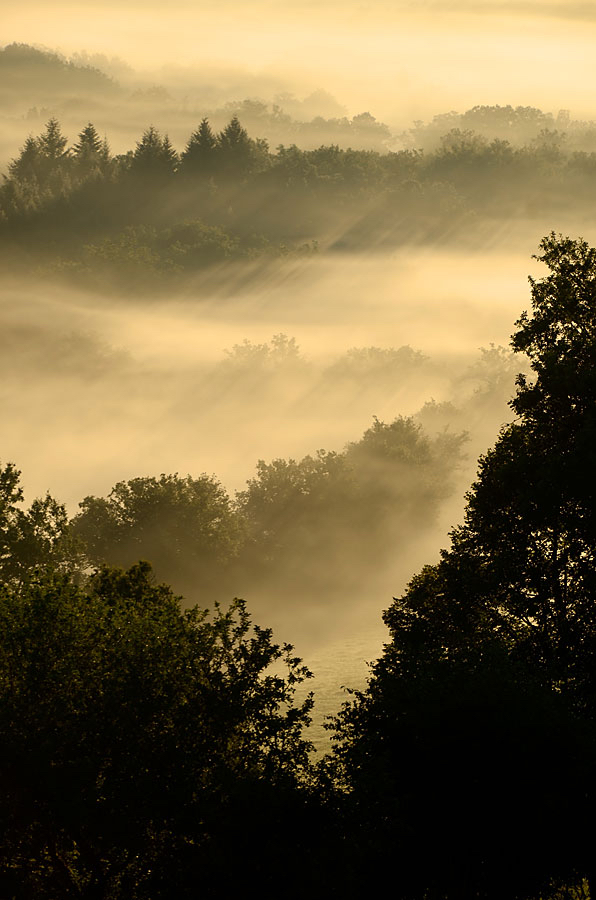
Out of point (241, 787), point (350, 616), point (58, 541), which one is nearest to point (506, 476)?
point (241, 787)

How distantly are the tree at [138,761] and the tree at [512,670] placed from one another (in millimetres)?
2441

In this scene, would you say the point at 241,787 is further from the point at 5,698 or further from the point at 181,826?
the point at 5,698

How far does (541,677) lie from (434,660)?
341 centimetres

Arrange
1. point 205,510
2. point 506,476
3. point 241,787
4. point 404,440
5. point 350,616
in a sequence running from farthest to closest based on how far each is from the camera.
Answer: point 404,440 → point 350,616 → point 205,510 → point 506,476 → point 241,787

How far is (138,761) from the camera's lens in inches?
931

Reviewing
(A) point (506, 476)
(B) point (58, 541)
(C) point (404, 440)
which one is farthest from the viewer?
(C) point (404, 440)

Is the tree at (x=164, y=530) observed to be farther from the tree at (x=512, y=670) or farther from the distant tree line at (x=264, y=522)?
the tree at (x=512, y=670)

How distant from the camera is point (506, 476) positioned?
3056cm

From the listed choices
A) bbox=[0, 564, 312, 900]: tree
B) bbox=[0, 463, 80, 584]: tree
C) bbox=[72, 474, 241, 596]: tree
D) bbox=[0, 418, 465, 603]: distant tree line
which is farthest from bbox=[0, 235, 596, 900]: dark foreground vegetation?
bbox=[72, 474, 241, 596]: tree

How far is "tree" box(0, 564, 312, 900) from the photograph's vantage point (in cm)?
2184

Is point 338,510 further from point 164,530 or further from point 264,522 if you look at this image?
point 164,530

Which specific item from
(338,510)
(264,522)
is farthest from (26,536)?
(338,510)

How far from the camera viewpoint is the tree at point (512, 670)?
75.8ft

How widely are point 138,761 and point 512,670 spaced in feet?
32.4
